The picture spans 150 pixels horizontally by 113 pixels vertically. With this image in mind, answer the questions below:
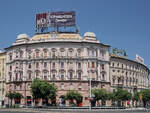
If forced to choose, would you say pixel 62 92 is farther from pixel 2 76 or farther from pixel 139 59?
pixel 139 59

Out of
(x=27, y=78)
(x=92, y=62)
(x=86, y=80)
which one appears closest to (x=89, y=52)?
(x=92, y=62)

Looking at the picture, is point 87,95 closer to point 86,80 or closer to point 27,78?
point 86,80

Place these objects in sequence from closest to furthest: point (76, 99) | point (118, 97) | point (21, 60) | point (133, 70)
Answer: point (76, 99), point (118, 97), point (21, 60), point (133, 70)

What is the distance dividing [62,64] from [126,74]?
3308cm

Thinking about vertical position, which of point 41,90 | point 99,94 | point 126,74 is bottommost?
point 99,94

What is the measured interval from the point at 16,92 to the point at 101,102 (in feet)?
104

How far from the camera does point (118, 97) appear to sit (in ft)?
299

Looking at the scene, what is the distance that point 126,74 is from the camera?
11194cm

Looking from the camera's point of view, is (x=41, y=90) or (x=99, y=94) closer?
(x=41, y=90)

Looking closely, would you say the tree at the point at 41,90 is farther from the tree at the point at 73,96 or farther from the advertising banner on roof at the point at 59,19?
the advertising banner on roof at the point at 59,19

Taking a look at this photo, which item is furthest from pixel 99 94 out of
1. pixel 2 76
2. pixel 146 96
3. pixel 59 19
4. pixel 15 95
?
pixel 2 76

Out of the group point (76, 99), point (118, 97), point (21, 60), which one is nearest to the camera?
point (76, 99)

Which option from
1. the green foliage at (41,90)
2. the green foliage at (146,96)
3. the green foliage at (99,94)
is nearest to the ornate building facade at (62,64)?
the green foliage at (99,94)

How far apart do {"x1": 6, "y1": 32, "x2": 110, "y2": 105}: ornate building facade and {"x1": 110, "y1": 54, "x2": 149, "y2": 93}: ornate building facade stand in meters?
8.10
